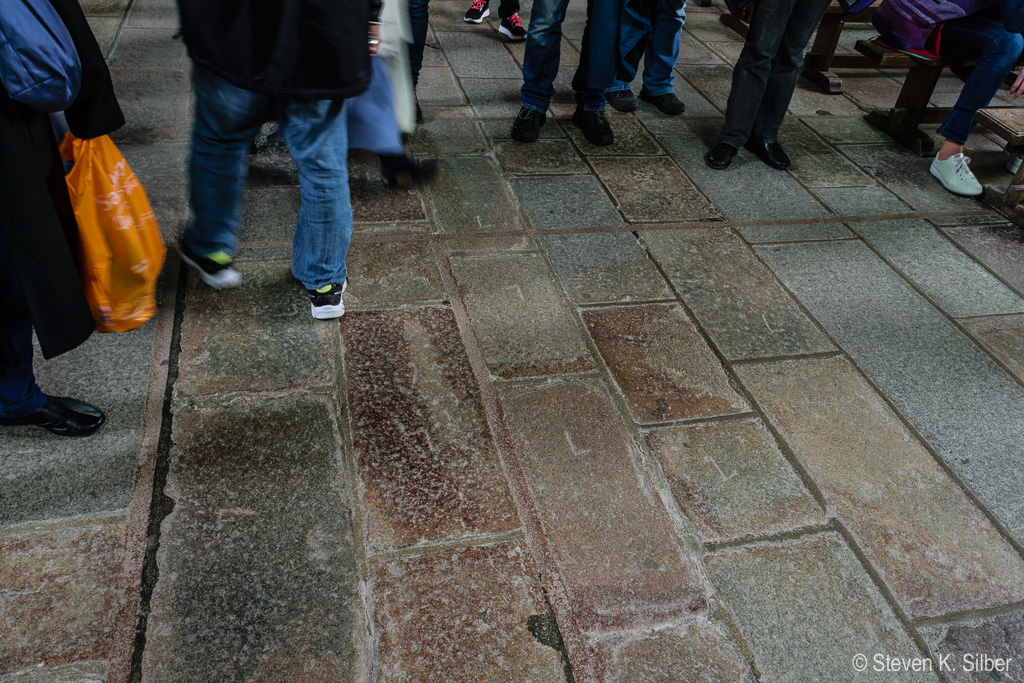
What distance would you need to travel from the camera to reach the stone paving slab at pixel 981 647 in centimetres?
168

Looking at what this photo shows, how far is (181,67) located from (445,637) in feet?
14.2

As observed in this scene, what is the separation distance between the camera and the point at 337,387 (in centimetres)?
229

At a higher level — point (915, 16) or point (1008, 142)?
point (915, 16)

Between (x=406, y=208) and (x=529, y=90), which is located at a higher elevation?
(x=529, y=90)

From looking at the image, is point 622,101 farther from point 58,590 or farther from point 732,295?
point 58,590

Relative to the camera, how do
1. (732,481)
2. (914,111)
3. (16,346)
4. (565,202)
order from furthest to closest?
(914,111)
(565,202)
(732,481)
(16,346)

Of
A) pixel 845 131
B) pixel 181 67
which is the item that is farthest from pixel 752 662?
pixel 181 67

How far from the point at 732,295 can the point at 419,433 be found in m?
1.52

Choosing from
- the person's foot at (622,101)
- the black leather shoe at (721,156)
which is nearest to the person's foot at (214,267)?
the black leather shoe at (721,156)

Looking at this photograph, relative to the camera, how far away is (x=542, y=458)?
83.0 inches

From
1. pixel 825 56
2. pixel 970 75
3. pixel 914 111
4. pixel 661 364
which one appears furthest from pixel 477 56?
pixel 661 364

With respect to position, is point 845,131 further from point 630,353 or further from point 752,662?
point 752,662

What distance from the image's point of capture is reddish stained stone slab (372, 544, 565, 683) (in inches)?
62.7

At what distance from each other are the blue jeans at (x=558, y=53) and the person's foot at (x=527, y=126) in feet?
0.14
